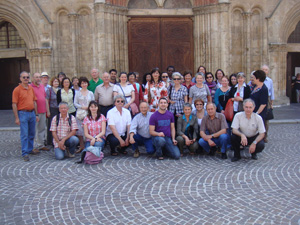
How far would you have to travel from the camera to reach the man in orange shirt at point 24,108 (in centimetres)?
702

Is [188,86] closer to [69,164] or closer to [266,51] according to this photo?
[69,164]

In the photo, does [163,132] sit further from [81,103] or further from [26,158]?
[26,158]

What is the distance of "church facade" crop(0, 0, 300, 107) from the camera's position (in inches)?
532

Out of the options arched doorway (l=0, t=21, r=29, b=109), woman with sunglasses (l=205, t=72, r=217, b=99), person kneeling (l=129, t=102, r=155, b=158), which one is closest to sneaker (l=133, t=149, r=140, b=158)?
person kneeling (l=129, t=102, r=155, b=158)

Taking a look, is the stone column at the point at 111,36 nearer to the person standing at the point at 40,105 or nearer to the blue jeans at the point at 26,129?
the person standing at the point at 40,105

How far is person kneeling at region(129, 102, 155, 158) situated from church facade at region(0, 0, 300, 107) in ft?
21.5

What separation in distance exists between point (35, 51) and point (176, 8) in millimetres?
6346

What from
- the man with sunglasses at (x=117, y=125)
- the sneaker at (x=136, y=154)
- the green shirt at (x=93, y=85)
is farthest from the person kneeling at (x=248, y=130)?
the green shirt at (x=93, y=85)

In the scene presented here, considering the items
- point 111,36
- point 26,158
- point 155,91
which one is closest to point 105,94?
point 155,91

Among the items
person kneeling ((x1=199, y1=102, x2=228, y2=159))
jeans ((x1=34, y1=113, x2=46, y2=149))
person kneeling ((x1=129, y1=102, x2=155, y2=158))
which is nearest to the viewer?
person kneeling ((x1=199, y1=102, x2=228, y2=159))

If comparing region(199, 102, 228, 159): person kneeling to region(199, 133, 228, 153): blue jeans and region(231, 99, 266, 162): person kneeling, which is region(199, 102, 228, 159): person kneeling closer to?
region(199, 133, 228, 153): blue jeans

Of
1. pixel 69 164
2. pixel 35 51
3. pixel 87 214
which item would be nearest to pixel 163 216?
pixel 87 214

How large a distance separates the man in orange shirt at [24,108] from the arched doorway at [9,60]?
30.4 ft

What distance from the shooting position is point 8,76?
16656mm
